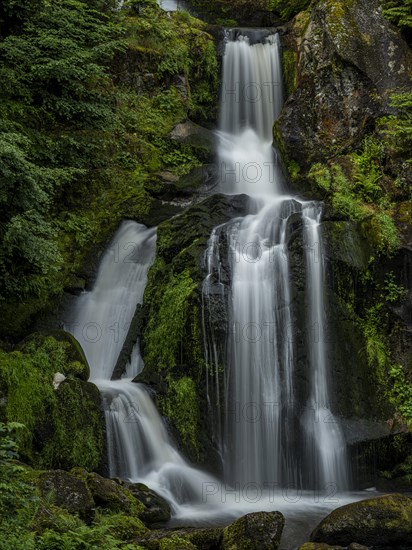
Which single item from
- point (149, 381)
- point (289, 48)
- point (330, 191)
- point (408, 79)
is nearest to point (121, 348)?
point (149, 381)

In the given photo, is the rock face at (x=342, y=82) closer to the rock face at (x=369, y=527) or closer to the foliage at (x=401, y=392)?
the foliage at (x=401, y=392)

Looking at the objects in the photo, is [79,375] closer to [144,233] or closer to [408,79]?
[144,233]

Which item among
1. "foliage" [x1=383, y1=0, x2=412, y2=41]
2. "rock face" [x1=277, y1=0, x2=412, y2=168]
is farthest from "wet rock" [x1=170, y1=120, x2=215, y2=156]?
"foliage" [x1=383, y1=0, x2=412, y2=41]

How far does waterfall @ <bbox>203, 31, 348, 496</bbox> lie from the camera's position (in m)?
9.36

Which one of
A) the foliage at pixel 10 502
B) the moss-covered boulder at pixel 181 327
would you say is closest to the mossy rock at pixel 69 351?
the moss-covered boulder at pixel 181 327

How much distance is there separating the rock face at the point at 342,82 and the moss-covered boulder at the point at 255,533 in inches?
393

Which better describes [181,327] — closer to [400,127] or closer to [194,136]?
[400,127]

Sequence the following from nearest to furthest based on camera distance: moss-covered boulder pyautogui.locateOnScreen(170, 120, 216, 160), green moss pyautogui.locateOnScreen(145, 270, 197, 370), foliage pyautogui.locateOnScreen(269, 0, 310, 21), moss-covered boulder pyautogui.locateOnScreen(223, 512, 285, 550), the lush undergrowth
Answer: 1. moss-covered boulder pyautogui.locateOnScreen(223, 512, 285, 550)
2. the lush undergrowth
3. green moss pyautogui.locateOnScreen(145, 270, 197, 370)
4. moss-covered boulder pyautogui.locateOnScreen(170, 120, 216, 160)
5. foliage pyautogui.locateOnScreen(269, 0, 310, 21)

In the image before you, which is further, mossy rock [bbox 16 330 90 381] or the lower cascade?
mossy rock [bbox 16 330 90 381]

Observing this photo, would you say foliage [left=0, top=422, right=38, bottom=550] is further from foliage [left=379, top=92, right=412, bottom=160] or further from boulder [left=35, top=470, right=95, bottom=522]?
foliage [left=379, top=92, right=412, bottom=160]

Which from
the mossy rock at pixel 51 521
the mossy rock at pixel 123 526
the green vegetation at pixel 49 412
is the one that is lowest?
the mossy rock at pixel 123 526

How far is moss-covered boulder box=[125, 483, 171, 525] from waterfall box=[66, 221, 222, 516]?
10.9 inches

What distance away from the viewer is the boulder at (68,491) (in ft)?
20.6

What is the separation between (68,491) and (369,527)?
3383mm
